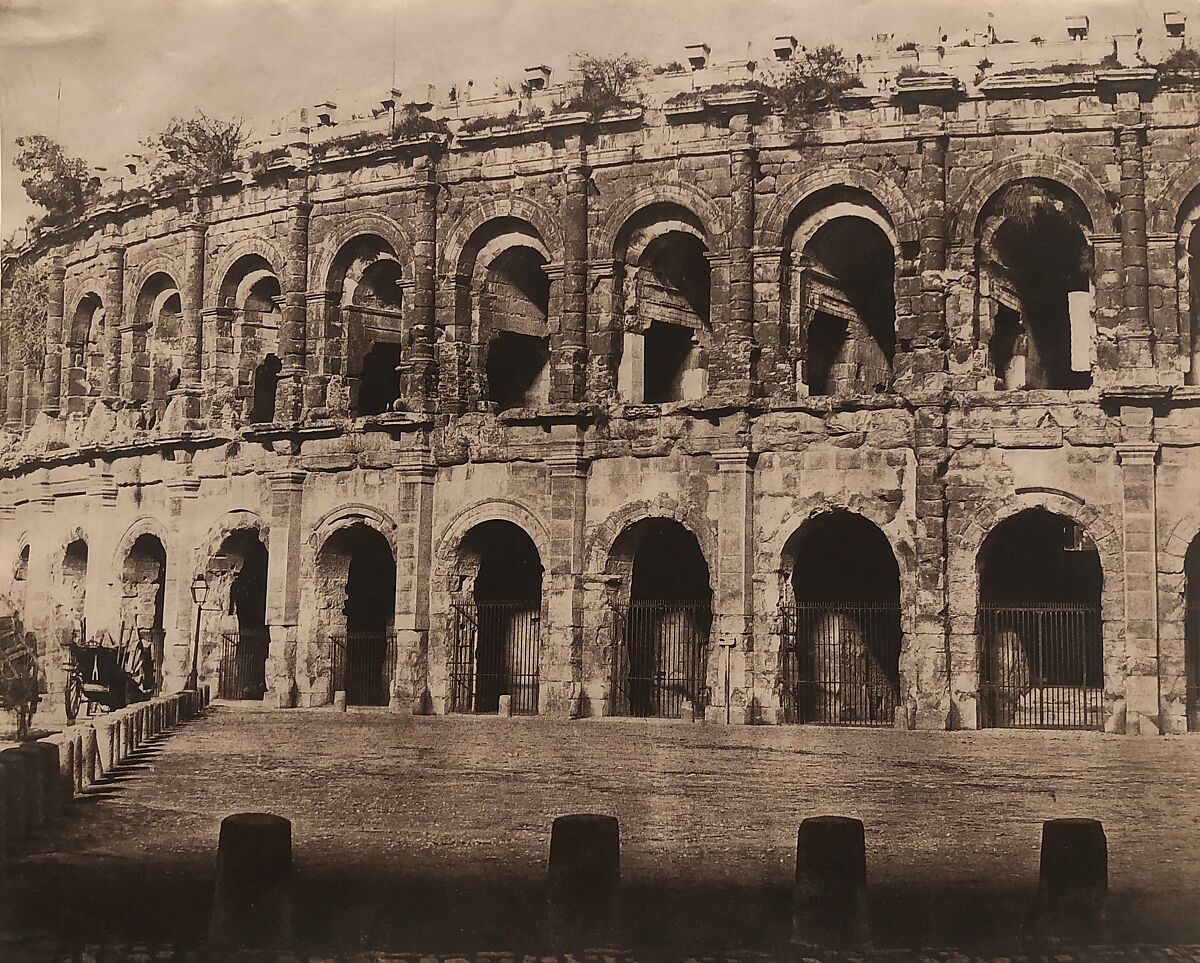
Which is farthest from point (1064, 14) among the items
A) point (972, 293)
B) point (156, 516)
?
point (156, 516)

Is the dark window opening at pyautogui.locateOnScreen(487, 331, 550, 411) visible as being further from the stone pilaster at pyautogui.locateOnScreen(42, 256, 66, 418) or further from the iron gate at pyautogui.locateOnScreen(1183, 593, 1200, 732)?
the iron gate at pyautogui.locateOnScreen(1183, 593, 1200, 732)

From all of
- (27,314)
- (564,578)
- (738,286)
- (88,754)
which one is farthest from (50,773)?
(27,314)

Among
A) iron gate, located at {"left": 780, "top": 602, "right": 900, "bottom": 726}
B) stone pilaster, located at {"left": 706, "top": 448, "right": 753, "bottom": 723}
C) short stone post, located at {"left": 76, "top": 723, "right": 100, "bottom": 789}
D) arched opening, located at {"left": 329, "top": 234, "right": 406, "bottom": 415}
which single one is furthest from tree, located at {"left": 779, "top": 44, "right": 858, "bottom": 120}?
short stone post, located at {"left": 76, "top": 723, "right": 100, "bottom": 789}

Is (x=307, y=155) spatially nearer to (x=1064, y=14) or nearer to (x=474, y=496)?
(x=474, y=496)

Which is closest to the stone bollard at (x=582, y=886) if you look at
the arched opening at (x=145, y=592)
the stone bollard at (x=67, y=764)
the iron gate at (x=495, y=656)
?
the stone bollard at (x=67, y=764)

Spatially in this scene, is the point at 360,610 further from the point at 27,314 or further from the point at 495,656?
the point at 27,314

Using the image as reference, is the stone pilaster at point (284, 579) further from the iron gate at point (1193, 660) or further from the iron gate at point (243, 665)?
the iron gate at point (1193, 660)

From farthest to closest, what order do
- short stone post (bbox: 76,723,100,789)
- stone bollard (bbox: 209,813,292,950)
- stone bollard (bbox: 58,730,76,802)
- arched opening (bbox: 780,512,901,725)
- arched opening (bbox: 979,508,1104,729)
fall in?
arched opening (bbox: 780,512,901,725) → arched opening (bbox: 979,508,1104,729) → short stone post (bbox: 76,723,100,789) → stone bollard (bbox: 58,730,76,802) → stone bollard (bbox: 209,813,292,950)
